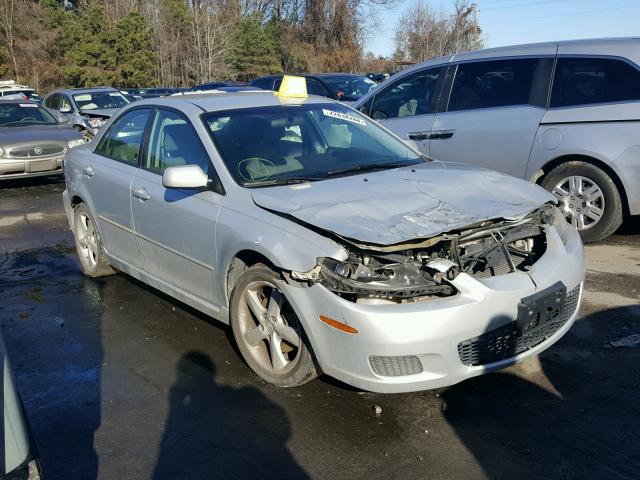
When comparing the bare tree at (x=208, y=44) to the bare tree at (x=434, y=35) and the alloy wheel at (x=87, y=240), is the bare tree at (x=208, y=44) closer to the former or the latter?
the bare tree at (x=434, y=35)

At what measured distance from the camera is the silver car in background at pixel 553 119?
6039 millimetres

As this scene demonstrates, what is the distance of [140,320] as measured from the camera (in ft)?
16.3

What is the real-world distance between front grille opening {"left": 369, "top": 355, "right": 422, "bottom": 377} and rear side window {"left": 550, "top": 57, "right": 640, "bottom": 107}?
13.7ft

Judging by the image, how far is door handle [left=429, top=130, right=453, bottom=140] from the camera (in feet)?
23.3

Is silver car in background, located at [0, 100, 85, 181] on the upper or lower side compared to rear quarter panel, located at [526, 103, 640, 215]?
lower

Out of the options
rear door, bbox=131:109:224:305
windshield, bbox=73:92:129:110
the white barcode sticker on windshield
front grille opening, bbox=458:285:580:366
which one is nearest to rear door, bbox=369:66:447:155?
the white barcode sticker on windshield

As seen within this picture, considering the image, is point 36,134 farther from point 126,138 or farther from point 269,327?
point 269,327

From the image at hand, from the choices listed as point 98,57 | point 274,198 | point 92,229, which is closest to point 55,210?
point 92,229

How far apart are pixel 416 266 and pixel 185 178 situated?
1.57 m

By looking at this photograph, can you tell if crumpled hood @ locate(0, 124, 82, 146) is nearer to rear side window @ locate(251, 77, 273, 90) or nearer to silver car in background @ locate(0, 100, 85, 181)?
silver car in background @ locate(0, 100, 85, 181)

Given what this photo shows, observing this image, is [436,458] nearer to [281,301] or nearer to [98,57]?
[281,301]

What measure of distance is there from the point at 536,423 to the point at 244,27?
47.0 metres

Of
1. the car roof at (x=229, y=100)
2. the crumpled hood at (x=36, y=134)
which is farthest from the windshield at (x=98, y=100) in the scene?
the car roof at (x=229, y=100)

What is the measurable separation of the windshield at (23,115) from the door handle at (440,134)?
8630 mm
